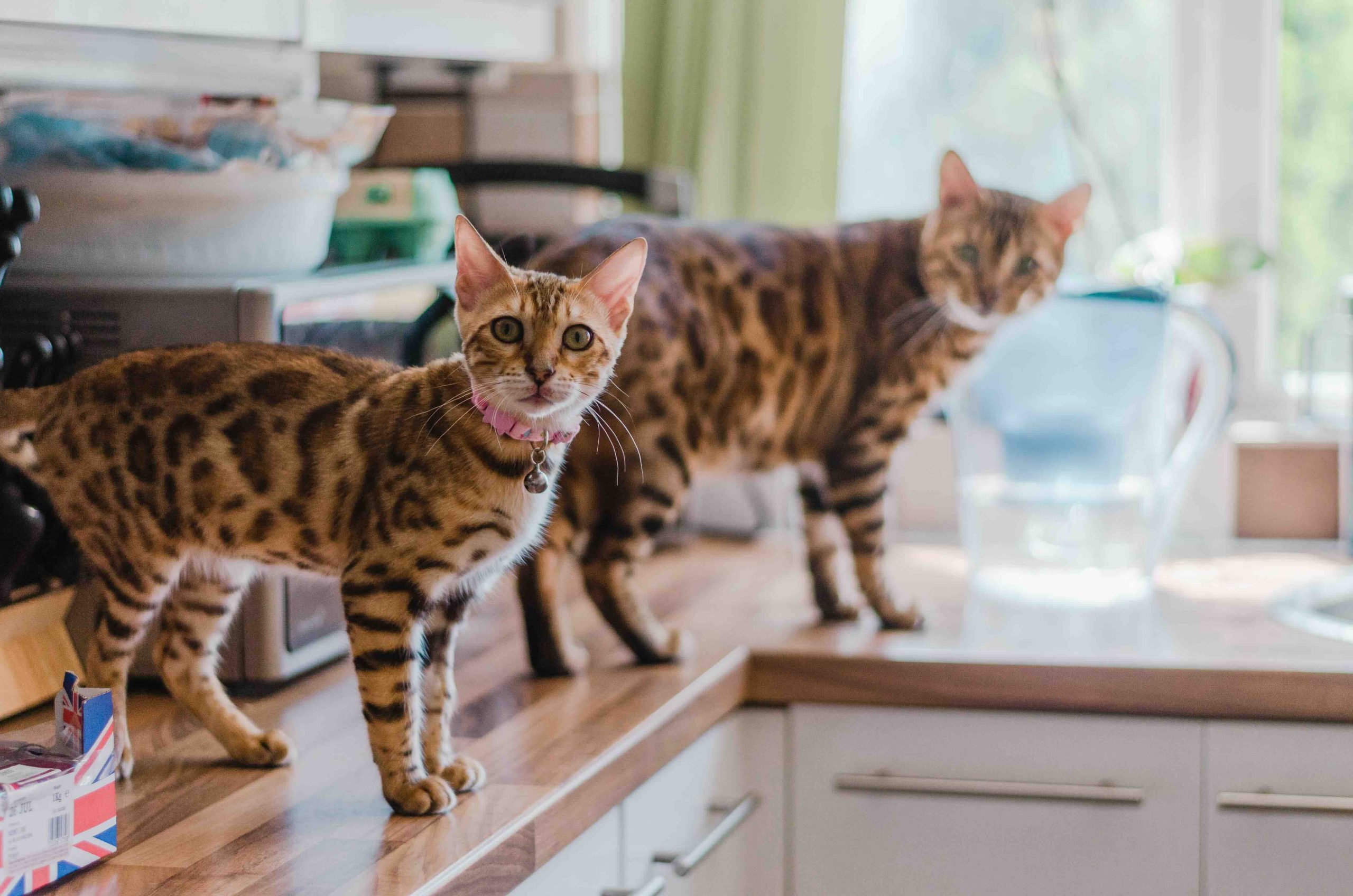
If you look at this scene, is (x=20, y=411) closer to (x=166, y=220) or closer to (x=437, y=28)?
(x=166, y=220)

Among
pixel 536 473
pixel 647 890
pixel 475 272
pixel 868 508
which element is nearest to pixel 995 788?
pixel 868 508

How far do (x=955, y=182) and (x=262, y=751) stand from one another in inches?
31.1

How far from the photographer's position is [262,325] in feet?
3.95

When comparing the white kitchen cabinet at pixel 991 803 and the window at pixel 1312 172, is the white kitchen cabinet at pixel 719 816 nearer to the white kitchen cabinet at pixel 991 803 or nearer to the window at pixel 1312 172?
the white kitchen cabinet at pixel 991 803

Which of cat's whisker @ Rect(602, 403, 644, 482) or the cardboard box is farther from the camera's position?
cat's whisker @ Rect(602, 403, 644, 482)

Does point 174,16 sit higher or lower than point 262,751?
higher

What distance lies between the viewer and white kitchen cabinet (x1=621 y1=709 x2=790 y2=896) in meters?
1.22

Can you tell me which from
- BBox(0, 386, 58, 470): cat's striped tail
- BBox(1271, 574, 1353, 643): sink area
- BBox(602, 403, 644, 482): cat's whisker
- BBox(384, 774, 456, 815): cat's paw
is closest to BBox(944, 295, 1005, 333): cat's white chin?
BBox(602, 403, 644, 482): cat's whisker

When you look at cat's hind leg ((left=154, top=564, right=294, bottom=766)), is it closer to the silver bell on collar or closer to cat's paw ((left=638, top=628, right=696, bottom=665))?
the silver bell on collar

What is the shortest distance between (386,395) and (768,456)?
560 millimetres

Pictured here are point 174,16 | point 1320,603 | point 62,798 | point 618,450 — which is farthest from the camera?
point 1320,603

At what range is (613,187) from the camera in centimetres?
177

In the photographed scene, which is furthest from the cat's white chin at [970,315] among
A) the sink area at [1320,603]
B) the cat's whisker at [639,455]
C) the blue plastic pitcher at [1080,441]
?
the sink area at [1320,603]

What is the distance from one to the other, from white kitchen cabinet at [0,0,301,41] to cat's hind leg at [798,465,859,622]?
27.3 inches
